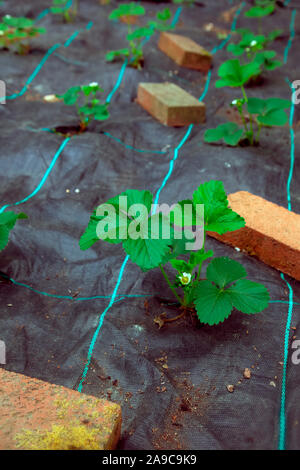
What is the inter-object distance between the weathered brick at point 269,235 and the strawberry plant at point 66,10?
14.3 ft

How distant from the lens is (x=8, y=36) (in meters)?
4.67

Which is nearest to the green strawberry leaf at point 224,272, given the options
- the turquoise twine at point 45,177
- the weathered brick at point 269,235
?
the weathered brick at point 269,235

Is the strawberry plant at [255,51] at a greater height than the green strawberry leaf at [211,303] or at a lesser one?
greater

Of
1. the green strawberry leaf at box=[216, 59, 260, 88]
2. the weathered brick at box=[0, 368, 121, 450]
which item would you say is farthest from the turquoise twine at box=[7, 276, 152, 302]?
the green strawberry leaf at box=[216, 59, 260, 88]

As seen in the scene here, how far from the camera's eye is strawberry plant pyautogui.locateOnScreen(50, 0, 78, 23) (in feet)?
17.4

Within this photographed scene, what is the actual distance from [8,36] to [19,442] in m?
4.73

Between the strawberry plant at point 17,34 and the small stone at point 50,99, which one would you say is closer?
the small stone at point 50,99

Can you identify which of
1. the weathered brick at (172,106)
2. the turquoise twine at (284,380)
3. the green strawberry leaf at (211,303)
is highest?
the weathered brick at (172,106)

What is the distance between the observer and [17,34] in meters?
4.50

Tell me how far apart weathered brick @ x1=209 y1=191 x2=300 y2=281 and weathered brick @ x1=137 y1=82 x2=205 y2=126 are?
1.40 m

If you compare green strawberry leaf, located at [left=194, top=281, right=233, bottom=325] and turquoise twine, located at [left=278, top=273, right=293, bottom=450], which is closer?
turquoise twine, located at [left=278, top=273, right=293, bottom=450]

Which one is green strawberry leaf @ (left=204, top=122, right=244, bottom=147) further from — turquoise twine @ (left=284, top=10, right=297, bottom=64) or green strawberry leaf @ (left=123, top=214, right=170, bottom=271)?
turquoise twine @ (left=284, top=10, right=297, bottom=64)

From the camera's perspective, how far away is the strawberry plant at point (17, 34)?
453cm

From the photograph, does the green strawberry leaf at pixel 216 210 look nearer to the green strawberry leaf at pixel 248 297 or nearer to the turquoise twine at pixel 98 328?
the green strawberry leaf at pixel 248 297
